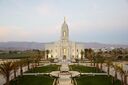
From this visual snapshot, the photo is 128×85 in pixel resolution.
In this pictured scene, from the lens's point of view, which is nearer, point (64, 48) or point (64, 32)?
point (64, 48)

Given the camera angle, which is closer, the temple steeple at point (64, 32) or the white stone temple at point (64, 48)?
the white stone temple at point (64, 48)

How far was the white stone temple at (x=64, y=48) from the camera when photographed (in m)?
68.9

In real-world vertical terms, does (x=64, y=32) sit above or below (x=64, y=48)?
above

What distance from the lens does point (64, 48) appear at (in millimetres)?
69500

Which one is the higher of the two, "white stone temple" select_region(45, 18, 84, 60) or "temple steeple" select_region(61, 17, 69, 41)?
"temple steeple" select_region(61, 17, 69, 41)

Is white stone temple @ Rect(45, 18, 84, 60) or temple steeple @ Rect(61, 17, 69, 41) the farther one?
temple steeple @ Rect(61, 17, 69, 41)

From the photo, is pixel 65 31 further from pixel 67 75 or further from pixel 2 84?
pixel 2 84

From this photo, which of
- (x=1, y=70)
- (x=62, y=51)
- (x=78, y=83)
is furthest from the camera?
(x=62, y=51)

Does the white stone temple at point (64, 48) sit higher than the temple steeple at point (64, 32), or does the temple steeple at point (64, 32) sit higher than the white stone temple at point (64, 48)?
the temple steeple at point (64, 32)

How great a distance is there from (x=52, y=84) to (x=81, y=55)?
141 ft

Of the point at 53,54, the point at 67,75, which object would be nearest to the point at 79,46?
the point at 53,54

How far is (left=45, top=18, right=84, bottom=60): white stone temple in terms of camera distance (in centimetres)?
6888

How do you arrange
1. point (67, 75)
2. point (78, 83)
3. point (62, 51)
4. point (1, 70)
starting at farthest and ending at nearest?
point (62, 51)
point (67, 75)
point (78, 83)
point (1, 70)

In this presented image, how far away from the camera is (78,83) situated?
28.6 m
